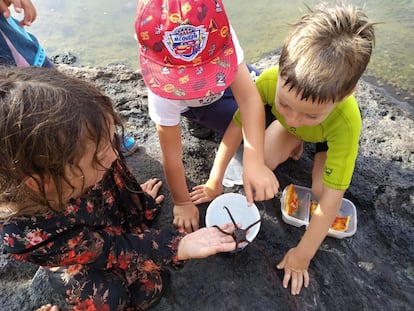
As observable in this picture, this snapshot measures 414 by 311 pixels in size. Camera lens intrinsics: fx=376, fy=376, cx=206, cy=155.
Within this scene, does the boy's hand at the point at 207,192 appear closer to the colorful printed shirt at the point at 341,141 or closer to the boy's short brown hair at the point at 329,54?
the colorful printed shirt at the point at 341,141

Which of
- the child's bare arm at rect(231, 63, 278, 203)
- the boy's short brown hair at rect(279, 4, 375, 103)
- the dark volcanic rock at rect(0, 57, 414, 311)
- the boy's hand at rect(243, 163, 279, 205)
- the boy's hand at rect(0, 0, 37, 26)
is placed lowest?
the dark volcanic rock at rect(0, 57, 414, 311)

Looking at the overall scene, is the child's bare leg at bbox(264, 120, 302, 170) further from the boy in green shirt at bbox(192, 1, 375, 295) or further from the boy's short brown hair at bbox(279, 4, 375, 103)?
the boy's short brown hair at bbox(279, 4, 375, 103)

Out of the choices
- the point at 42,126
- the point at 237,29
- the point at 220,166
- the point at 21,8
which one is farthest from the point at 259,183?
the point at 237,29

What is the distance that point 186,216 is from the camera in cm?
191

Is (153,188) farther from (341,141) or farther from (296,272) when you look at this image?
(341,141)

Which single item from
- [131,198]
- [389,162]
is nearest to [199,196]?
[131,198]

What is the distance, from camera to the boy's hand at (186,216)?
190 centimetres

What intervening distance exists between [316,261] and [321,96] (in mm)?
809

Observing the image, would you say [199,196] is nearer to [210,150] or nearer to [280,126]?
[210,150]

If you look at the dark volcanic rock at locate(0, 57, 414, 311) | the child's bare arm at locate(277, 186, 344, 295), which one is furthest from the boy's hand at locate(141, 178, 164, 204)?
the child's bare arm at locate(277, 186, 344, 295)

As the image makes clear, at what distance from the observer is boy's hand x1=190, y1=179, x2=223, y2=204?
201 centimetres

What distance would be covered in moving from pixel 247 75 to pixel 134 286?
3.56ft

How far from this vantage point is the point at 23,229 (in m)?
1.26

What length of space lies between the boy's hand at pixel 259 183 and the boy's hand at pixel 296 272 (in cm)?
32
